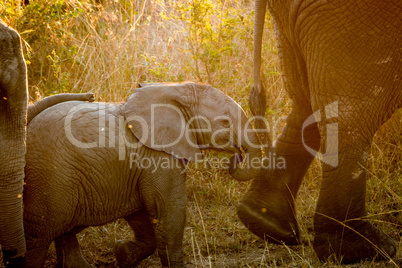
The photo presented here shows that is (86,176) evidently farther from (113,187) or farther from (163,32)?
(163,32)

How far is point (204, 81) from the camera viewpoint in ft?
16.8

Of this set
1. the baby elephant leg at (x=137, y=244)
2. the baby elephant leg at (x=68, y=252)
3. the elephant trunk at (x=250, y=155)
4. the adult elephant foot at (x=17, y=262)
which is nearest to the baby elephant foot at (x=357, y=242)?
the elephant trunk at (x=250, y=155)

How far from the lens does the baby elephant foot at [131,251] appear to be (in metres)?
3.03

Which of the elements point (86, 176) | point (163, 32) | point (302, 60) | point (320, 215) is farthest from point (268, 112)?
point (163, 32)

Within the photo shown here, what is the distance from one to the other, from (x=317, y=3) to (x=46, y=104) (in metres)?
1.64

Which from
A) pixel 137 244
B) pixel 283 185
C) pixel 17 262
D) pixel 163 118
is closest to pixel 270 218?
pixel 283 185

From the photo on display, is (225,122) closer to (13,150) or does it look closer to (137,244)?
(137,244)

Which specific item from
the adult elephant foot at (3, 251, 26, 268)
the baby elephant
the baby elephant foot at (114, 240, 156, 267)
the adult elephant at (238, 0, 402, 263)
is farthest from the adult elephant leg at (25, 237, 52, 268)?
the adult elephant at (238, 0, 402, 263)

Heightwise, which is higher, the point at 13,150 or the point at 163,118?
the point at 163,118

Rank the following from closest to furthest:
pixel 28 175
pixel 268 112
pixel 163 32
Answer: pixel 28 175, pixel 268 112, pixel 163 32

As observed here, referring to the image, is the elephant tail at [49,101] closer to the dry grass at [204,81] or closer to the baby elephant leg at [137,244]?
the baby elephant leg at [137,244]

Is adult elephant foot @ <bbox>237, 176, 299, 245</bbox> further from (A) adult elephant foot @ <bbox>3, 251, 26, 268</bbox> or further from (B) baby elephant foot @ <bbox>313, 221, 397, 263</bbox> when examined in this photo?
(A) adult elephant foot @ <bbox>3, 251, 26, 268</bbox>

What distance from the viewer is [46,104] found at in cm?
285

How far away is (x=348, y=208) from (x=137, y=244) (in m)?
1.32
